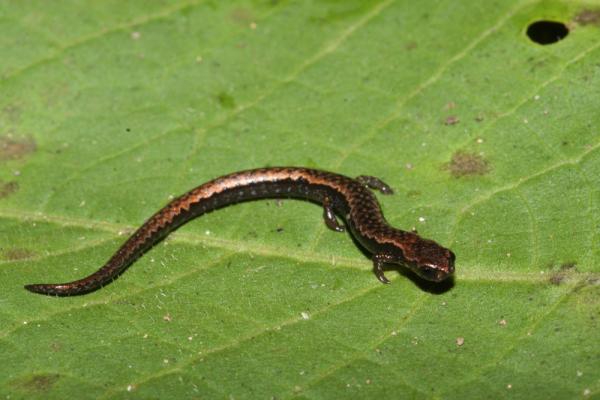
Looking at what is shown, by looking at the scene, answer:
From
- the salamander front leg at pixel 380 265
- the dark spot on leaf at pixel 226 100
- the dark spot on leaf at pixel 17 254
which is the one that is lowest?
the salamander front leg at pixel 380 265

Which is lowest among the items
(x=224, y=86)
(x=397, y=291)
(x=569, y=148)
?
(x=397, y=291)

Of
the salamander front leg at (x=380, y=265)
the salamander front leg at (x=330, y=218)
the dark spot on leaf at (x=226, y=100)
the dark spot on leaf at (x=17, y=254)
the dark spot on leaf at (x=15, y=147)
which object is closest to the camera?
the salamander front leg at (x=380, y=265)

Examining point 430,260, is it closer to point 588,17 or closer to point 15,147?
point 588,17

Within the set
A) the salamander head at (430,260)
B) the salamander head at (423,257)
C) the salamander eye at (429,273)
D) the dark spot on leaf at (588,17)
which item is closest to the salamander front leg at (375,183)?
the salamander head at (423,257)

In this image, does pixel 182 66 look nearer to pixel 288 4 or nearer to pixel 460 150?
pixel 288 4

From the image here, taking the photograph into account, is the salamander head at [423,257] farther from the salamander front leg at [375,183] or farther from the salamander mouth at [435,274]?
the salamander front leg at [375,183]

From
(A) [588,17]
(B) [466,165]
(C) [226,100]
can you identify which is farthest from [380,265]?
(A) [588,17]

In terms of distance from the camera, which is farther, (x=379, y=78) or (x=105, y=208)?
(x=379, y=78)

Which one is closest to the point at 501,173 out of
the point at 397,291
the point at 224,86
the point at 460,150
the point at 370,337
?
the point at 460,150

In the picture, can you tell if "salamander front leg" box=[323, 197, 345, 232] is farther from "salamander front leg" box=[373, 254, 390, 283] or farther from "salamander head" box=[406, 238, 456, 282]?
"salamander head" box=[406, 238, 456, 282]
